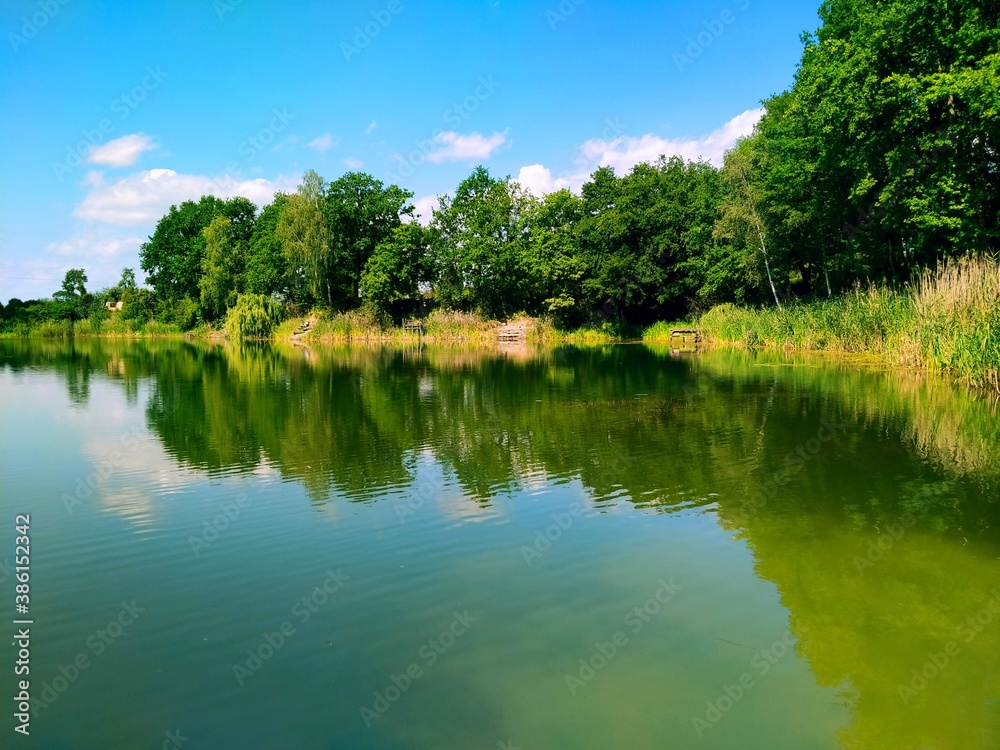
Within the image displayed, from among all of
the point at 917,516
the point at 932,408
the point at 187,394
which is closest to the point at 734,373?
the point at 932,408

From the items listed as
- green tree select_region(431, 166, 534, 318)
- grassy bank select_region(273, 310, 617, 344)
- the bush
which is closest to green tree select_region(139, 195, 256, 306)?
the bush

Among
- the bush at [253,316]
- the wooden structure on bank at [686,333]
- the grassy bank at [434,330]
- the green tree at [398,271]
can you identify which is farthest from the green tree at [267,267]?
the wooden structure on bank at [686,333]

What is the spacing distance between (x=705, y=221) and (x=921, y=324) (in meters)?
32.1

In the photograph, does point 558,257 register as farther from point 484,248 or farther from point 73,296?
point 73,296

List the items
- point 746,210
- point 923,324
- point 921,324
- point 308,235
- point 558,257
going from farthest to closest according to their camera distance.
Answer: point 308,235 → point 558,257 → point 746,210 → point 921,324 → point 923,324

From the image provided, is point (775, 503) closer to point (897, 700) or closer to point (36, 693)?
point (897, 700)

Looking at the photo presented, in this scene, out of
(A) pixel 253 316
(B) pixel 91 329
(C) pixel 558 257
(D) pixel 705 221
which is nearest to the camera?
(D) pixel 705 221

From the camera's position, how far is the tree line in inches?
943

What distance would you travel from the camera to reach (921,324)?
20250 mm

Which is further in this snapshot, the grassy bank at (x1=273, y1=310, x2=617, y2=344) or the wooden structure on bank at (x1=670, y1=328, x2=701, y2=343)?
the grassy bank at (x1=273, y1=310, x2=617, y2=344)

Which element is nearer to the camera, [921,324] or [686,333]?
[921,324]

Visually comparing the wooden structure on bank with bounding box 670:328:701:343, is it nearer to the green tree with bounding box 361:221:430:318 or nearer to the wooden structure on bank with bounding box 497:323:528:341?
the wooden structure on bank with bounding box 497:323:528:341

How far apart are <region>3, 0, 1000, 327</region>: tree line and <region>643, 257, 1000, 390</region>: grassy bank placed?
131 inches

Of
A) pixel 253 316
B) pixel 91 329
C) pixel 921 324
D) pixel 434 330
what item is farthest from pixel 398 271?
pixel 921 324
